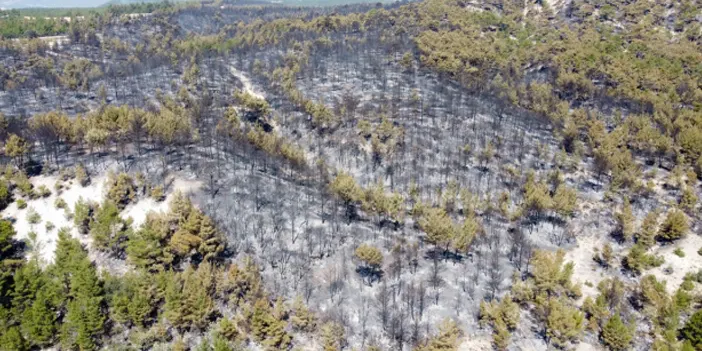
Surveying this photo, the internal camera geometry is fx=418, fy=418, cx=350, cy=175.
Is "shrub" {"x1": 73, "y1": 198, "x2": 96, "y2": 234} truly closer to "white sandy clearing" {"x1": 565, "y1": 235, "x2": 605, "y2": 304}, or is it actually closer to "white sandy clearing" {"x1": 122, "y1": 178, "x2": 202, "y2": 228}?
"white sandy clearing" {"x1": 122, "y1": 178, "x2": 202, "y2": 228}

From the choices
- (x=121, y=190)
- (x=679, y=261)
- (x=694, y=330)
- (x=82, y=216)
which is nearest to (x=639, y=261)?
(x=679, y=261)

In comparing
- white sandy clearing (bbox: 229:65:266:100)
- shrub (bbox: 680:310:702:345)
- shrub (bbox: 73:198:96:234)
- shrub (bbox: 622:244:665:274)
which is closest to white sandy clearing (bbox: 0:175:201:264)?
shrub (bbox: 73:198:96:234)

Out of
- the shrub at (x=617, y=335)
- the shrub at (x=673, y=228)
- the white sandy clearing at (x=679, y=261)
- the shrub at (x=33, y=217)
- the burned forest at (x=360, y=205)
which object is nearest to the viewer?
the shrub at (x=617, y=335)

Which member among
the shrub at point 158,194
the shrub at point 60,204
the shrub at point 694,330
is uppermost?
the shrub at point 158,194

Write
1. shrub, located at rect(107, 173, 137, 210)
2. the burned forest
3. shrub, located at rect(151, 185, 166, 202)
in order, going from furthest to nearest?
shrub, located at rect(151, 185, 166, 202) → shrub, located at rect(107, 173, 137, 210) → the burned forest

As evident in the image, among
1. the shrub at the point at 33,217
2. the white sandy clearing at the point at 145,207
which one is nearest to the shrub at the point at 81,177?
the shrub at the point at 33,217

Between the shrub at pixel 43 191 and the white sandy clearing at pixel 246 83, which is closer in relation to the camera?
the shrub at pixel 43 191

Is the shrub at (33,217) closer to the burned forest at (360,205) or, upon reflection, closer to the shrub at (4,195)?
the burned forest at (360,205)
